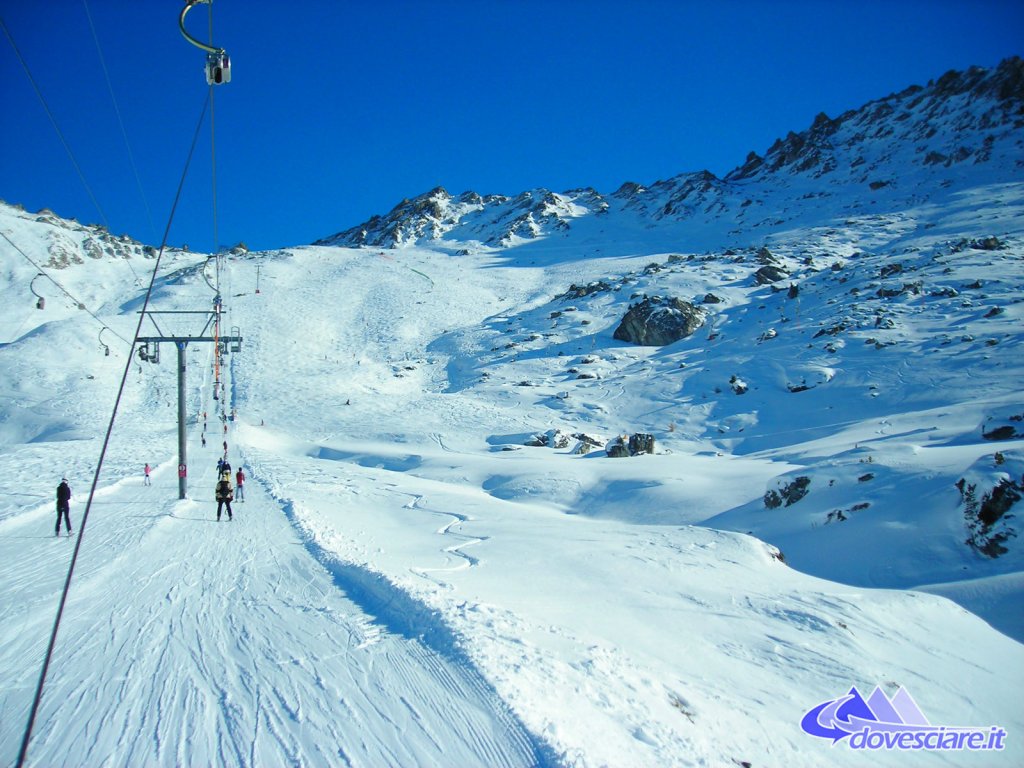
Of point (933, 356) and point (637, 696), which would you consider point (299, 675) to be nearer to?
point (637, 696)

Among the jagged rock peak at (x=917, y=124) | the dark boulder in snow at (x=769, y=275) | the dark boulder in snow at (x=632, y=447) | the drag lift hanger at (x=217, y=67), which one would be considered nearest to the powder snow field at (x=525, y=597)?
the dark boulder in snow at (x=632, y=447)

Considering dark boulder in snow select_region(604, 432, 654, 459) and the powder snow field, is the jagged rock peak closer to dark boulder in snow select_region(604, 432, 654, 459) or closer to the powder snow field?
the powder snow field

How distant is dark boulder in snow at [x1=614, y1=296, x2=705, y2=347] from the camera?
51.1 meters

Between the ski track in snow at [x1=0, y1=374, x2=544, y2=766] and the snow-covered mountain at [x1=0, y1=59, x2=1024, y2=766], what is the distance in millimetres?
39

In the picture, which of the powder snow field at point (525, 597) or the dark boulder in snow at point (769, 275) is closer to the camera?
the powder snow field at point (525, 597)

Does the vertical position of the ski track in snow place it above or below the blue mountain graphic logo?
above

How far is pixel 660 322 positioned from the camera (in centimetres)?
5184

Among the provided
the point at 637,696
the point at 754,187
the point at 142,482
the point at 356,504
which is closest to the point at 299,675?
the point at 637,696

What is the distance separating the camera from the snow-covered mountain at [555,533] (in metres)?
4.77

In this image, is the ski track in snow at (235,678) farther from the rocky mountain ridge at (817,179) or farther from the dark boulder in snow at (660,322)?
the rocky mountain ridge at (817,179)

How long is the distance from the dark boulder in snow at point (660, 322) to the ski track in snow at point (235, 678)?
4610cm

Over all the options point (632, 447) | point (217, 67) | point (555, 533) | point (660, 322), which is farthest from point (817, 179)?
point (217, 67)

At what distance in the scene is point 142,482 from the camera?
70.8 feet

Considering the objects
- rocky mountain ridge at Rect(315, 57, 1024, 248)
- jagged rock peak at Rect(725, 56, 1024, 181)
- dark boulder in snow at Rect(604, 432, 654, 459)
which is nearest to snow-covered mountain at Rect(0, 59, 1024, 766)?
dark boulder in snow at Rect(604, 432, 654, 459)
